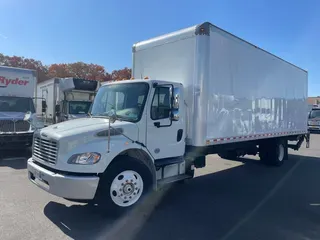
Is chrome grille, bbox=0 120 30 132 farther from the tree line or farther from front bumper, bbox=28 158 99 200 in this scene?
the tree line

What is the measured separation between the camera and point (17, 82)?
11750 mm

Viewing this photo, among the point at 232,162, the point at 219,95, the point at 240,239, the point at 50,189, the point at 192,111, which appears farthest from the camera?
the point at 232,162

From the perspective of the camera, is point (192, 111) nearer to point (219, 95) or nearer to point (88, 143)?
point (219, 95)

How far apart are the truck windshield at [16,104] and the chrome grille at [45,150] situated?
24.0ft

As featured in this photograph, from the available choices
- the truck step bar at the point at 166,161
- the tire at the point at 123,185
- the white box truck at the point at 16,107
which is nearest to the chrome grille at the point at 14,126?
the white box truck at the point at 16,107

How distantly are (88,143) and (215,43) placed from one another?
11.5ft

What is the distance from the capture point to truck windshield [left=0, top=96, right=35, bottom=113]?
452 inches

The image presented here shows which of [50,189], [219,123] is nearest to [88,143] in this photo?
[50,189]

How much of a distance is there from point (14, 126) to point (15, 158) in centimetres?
118

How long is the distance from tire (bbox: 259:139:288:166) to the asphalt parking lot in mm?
2304

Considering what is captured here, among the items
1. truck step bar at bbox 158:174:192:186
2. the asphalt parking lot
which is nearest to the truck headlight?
the asphalt parking lot

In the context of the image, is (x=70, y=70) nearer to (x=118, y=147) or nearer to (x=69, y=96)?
(x=69, y=96)

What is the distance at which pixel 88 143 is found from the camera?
14.6 ft

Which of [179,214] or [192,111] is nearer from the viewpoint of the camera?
[179,214]
